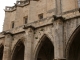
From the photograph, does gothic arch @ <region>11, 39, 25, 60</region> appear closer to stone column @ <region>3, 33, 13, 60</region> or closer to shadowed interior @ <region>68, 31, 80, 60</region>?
stone column @ <region>3, 33, 13, 60</region>

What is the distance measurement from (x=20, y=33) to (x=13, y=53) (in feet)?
6.47

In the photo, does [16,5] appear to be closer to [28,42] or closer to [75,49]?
[28,42]

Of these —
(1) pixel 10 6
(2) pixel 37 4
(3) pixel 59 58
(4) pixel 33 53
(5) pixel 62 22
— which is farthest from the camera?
(1) pixel 10 6

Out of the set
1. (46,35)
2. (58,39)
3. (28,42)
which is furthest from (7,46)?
(58,39)

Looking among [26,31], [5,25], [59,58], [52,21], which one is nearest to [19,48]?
[26,31]

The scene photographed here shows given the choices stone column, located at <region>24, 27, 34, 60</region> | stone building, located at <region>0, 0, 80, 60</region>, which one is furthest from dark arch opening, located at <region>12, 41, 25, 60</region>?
stone column, located at <region>24, 27, 34, 60</region>

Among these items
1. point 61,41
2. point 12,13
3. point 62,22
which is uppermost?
point 12,13

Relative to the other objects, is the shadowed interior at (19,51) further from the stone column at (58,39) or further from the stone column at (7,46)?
the stone column at (58,39)

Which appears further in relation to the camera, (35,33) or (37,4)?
(37,4)

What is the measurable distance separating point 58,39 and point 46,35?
67.4 inches

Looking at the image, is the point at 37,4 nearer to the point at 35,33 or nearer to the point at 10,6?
the point at 10,6

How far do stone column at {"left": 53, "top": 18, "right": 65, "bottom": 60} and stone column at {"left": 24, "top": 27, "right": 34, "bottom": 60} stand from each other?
7.76ft

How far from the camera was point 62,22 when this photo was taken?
1379 cm

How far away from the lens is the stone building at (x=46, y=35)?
1324 cm
